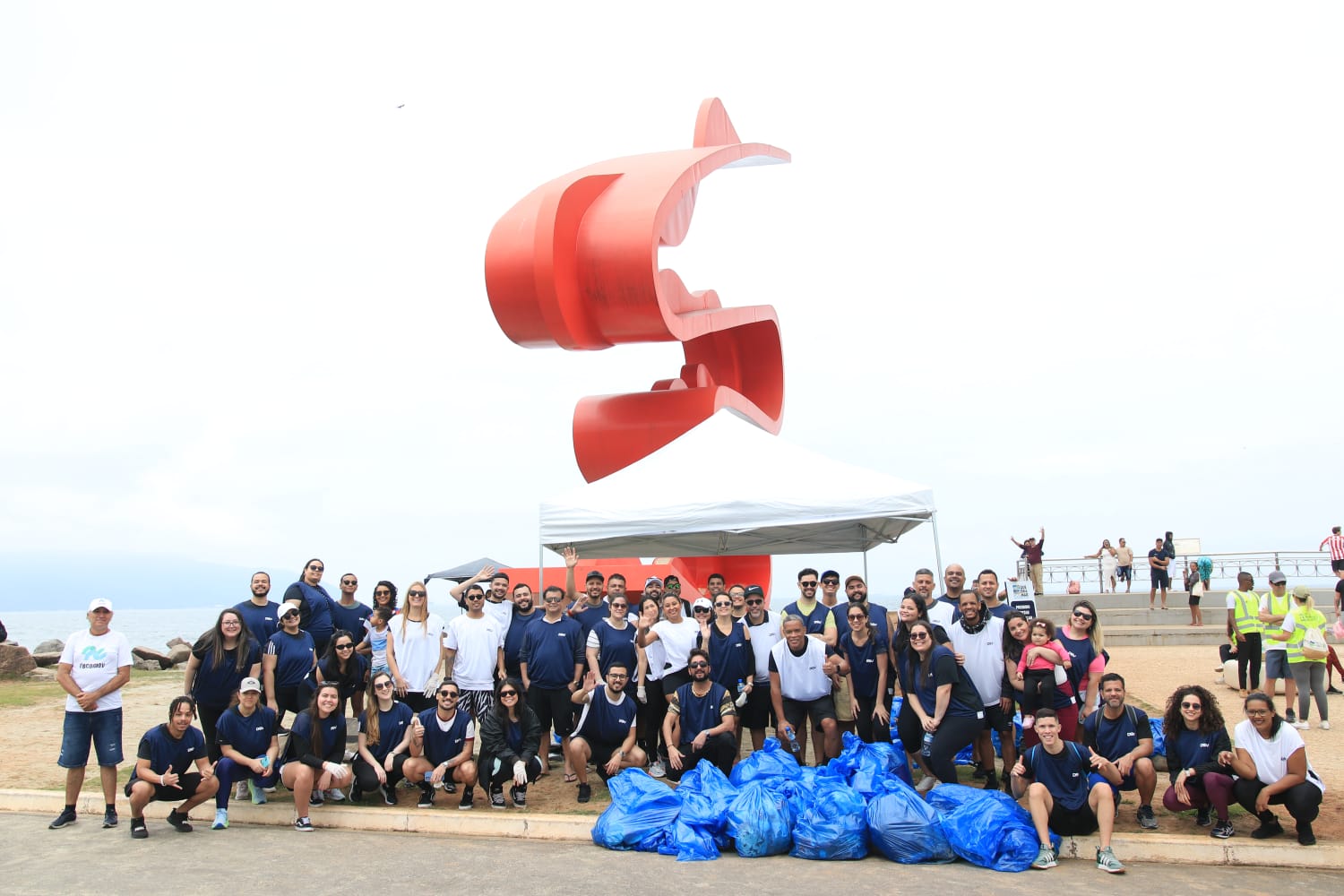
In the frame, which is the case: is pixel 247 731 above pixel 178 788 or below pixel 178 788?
above

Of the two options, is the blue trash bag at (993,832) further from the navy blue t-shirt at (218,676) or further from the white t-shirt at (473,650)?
the navy blue t-shirt at (218,676)

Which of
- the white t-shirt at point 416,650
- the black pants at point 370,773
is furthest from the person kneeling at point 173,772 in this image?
the white t-shirt at point 416,650

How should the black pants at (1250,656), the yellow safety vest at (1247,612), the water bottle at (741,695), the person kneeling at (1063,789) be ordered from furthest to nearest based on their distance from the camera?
the black pants at (1250,656)
the yellow safety vest at (1247,612)
the water bottle at (741,695)
the person kneeling at (1063,789)

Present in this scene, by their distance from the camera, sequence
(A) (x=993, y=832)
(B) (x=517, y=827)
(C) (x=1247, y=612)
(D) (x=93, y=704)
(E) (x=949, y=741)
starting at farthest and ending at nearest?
(C) (x=1247, y=612) → (D) (x=93, y=704) → (E) (x=949, y=741) → (B) (x=517, y=827) → (A) (x=993, y=832)

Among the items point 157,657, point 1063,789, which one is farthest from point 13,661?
point 1063,789

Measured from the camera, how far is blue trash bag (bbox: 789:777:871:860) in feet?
20.6

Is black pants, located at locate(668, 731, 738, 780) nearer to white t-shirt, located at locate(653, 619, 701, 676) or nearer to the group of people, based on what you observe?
the group of people

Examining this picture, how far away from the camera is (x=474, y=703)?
8.29 m

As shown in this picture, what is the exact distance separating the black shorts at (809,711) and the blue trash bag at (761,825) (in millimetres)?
1356

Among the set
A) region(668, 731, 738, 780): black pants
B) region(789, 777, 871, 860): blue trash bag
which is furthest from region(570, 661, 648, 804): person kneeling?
region(789, 777, 871, 860): blue trash bag

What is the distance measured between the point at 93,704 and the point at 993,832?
5949 millimetres

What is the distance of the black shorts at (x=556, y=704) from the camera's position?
27.2 feet

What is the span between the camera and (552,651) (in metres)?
8.27

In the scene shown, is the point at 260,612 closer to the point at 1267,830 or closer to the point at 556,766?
the point at 556,766
